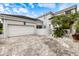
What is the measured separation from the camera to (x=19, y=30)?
2996 millimetres

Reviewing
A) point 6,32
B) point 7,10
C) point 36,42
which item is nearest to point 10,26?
point 6,32

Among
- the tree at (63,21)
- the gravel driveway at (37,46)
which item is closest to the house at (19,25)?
the gravel driveway at (37,46)

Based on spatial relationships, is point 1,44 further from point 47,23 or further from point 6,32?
point 47,23

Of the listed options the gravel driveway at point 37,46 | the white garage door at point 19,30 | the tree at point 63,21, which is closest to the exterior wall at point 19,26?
the white garage door at point 19,30

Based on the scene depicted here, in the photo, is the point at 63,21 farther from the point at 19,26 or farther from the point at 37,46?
the point at 19,26

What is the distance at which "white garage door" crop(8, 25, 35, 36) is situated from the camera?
2.95 meters

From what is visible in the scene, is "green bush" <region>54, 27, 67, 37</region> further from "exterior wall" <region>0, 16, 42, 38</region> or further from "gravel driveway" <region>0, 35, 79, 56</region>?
"exterior wall" <region>0, 16, 42, 38</region>

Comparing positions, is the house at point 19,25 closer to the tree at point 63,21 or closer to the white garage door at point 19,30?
the white garage door at point 19,30

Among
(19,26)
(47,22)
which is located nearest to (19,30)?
(19,26)

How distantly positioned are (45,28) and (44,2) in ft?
1.82

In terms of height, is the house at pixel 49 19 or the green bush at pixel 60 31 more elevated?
the house at pixel 49 19

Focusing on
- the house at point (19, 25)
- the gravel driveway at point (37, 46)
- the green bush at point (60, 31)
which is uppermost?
the house at point (19, 25)

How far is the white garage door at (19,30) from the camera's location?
295 cm

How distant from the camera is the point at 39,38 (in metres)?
2.96
